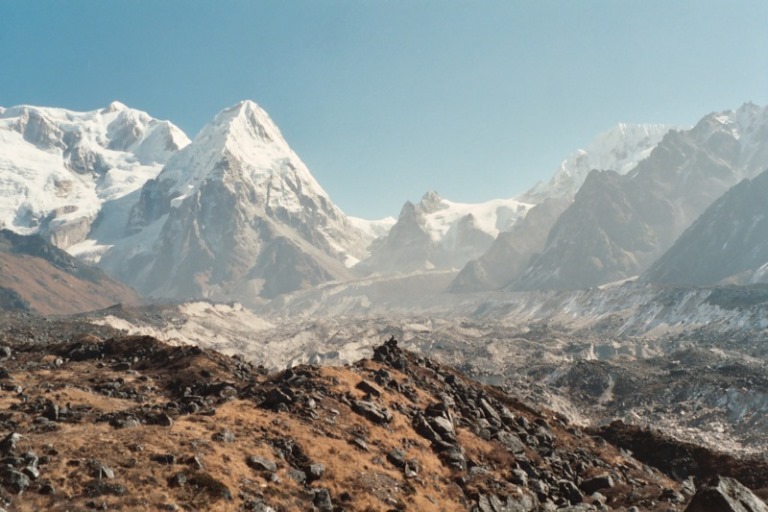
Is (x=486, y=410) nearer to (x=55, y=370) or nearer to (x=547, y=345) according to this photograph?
(x=55, y=370)

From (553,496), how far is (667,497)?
6776 millimetres

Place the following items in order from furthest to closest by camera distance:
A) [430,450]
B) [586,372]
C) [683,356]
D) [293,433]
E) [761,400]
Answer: [683,356] → [586,372] → [761,400] → [430,450] → [293,433]

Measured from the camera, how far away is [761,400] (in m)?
89.9

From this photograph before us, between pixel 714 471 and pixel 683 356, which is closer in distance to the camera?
pixel 714 471

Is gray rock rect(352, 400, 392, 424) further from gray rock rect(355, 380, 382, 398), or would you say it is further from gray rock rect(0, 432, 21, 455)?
gray rock rect(0, 432, 21, 455)

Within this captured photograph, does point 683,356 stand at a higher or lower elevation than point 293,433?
higher

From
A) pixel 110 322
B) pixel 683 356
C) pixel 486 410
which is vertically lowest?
pixel 110 322

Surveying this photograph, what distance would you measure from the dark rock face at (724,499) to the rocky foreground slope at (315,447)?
10cm

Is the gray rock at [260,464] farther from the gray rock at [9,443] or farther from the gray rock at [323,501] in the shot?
the gray rock at [9,443]

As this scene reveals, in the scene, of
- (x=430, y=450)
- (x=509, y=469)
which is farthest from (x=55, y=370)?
(x=509, y=469)

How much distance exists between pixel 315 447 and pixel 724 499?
784 inches

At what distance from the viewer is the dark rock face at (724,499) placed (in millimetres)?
22719

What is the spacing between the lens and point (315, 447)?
31.2 metres

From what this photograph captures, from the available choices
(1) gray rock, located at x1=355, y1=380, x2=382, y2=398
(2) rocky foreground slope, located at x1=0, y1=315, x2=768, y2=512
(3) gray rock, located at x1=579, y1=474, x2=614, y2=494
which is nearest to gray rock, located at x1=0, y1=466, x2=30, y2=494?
(2) rocky foreground slope, located at x1=0, y1=315, x2=768, y2=512
